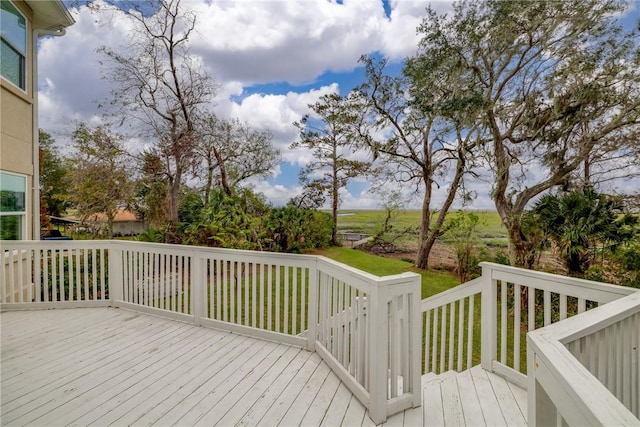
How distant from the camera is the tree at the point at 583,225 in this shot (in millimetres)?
5273

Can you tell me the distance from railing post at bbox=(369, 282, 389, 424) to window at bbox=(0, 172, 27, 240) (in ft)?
19.4

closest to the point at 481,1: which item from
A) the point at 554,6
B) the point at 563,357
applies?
the point at 554,6

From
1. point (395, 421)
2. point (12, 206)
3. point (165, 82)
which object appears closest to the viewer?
point (395, 421)

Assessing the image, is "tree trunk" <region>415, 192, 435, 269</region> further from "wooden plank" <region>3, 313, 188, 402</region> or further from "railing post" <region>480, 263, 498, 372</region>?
"wooden plank" <region>3, 313, 188, 402</region>

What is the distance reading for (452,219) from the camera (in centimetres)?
993

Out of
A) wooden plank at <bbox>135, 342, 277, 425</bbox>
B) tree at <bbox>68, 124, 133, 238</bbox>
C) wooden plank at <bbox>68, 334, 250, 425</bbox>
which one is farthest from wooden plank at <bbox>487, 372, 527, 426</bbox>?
tree at <bbox>68, 124, 133, 238</bbox>

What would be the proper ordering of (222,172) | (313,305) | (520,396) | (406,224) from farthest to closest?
(406,224) → (222,172) → (313,305) → (520,396)

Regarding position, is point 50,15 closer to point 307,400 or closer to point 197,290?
point 197,290

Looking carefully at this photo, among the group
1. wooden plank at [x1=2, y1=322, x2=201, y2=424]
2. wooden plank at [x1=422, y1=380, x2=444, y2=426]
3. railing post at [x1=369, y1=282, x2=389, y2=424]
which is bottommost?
wooden plank at [x1=422, y1=380, x2=444, y2=426]

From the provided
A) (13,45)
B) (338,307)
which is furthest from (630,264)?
(13,45)

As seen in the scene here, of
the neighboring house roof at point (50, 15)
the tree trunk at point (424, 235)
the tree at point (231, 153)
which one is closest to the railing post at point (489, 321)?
the neighboring house roof at point (50, 15)

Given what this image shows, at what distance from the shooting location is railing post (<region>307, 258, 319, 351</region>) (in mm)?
2988

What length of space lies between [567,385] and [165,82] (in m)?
10.1

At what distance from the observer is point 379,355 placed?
81.0 inches
